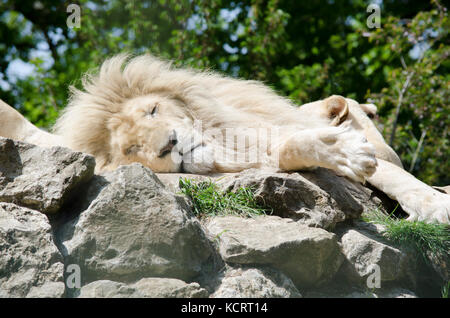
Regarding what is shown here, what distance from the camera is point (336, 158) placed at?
8.91 ft

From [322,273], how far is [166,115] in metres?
1.49

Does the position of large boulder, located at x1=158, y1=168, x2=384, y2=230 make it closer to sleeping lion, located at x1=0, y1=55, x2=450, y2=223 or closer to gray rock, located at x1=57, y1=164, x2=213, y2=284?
sleeping lion, located at x1=0, y1=55, x2=450, y2=223

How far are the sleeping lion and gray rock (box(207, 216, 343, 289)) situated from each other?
466 millimetres

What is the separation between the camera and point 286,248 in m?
2.30

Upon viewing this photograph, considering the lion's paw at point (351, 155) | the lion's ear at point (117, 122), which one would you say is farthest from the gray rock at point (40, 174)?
the lion's paw at point (351, 155)

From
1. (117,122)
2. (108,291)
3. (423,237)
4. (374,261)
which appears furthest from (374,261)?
(117,122)

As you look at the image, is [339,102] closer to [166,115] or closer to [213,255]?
[166,115]

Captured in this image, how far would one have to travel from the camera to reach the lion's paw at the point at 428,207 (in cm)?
278

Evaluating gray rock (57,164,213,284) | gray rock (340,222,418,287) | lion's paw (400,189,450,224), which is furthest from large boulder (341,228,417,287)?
gray rock (57,164,213,284)

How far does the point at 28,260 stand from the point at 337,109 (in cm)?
250

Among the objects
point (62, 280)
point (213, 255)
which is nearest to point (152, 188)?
point (213, 255)

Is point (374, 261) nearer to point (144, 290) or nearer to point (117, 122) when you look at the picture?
point (144, 290)

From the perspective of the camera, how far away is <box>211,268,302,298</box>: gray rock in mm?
2125

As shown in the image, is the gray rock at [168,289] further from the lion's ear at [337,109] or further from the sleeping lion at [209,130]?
the lion's ear at [337,109]
